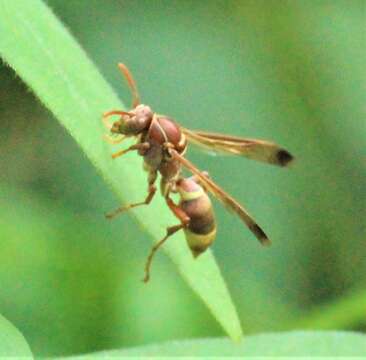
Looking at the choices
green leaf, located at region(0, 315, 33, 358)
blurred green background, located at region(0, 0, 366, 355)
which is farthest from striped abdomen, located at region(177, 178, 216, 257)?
blurred green background, located at region(0, 0, 366, 355)

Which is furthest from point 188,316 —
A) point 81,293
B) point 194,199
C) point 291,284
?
point 194,199

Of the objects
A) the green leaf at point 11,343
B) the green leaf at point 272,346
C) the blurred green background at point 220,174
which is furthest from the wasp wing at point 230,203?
the blurred green background at point 220,174

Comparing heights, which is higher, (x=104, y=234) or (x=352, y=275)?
(x=104, y=234)

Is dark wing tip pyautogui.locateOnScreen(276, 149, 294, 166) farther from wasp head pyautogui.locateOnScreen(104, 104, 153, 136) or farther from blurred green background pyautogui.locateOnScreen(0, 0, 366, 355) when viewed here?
blurred green background pyautogui.locateOnScreen(0, 0, 366, 355)

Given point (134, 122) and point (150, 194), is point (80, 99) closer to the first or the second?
point (150, 194)

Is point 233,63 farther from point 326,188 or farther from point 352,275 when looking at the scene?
point 352,275
